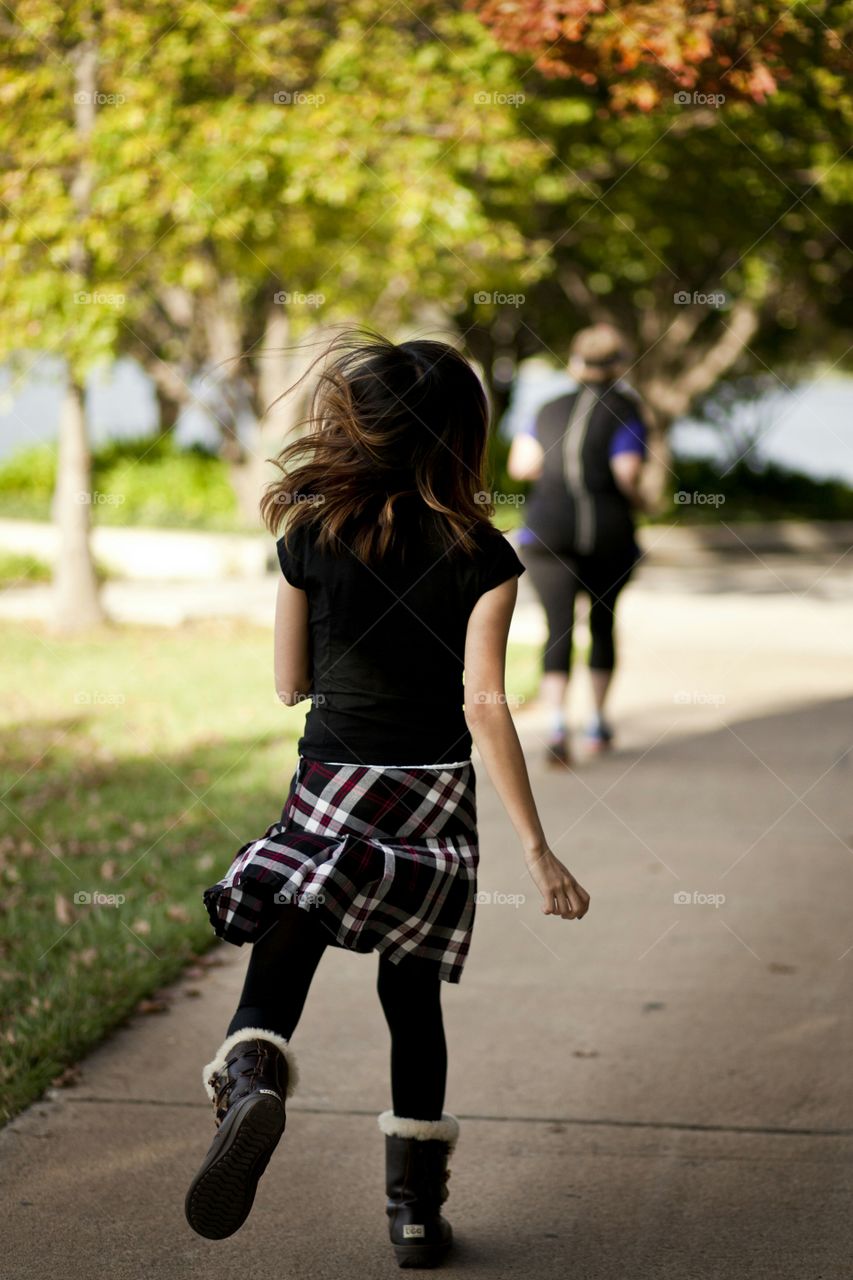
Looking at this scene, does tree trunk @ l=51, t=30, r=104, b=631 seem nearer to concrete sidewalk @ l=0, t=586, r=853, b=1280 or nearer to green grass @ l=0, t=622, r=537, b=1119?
green grass @ l=0, t=622, r=537, b=1119

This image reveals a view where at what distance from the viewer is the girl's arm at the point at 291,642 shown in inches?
104

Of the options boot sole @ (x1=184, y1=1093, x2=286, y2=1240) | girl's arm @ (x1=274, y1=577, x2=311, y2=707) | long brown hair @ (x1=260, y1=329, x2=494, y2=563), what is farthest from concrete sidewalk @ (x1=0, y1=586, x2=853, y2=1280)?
long brown hair @ (x1=260, y1=329, x2=494, y2=563)

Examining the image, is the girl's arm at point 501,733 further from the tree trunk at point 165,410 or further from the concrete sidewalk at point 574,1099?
the tree trunk at point 165,410

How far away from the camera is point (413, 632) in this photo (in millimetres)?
2553

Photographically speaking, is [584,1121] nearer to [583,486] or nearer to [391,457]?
[391,457]

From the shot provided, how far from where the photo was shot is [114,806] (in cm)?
595

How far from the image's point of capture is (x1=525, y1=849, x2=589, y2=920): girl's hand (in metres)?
2.52

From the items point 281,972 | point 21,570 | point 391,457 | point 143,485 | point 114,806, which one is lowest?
point 143,485

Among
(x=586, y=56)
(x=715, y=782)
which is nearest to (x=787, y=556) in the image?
(x=715, y=782)

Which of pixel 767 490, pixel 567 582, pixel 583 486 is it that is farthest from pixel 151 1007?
pixel 767 490

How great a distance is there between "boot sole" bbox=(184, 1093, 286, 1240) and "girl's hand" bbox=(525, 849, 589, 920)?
0.59 m

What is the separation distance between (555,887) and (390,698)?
435mm

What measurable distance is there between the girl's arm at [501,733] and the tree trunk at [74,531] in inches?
328

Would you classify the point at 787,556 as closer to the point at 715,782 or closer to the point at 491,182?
the point at 491,182
